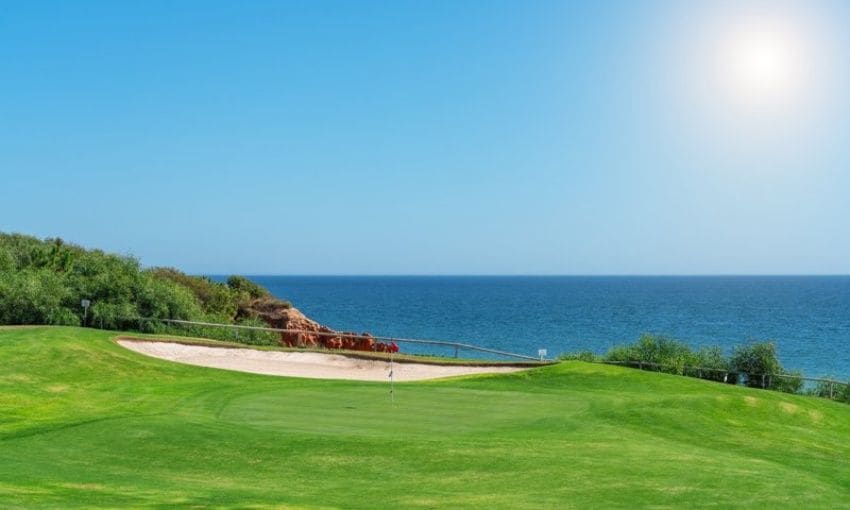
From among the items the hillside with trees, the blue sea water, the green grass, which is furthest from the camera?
the blue sea water

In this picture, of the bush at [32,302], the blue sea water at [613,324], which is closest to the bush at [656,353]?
the bush at [32,302]

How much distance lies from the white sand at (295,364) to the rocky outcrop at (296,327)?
8.30 metres

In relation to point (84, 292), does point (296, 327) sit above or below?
below

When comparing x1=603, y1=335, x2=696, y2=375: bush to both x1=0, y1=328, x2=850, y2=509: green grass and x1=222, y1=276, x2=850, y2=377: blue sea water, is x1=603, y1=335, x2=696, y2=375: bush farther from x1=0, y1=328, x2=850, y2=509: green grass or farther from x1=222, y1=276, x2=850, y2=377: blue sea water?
x1=222, y1=276, x2=850, y2=377: blue sea water

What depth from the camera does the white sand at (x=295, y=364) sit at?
29594 millimetres

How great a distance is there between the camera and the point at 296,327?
162ft

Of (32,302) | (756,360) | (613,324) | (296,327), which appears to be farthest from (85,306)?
(613,324)

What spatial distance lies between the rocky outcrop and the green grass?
17.7 meters

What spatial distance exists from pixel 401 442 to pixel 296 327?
116 ft

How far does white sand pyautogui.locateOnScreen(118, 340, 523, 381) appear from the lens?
29594 mm

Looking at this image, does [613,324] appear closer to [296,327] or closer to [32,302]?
[296,327]

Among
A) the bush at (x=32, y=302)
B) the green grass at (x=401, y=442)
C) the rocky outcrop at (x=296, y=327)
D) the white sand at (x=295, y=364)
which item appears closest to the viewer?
the green grass at (x=401, y=442)

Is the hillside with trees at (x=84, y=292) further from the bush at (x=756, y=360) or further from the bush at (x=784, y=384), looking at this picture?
the bush at (x=784, y=384)

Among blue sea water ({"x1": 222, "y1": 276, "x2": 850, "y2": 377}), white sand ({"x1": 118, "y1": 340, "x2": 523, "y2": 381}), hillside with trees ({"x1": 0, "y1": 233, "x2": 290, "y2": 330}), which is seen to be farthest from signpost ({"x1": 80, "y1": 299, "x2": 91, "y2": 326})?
blue sea water ({"x1": 222, "y1": 276, "x2": 850, "y2": 377})
